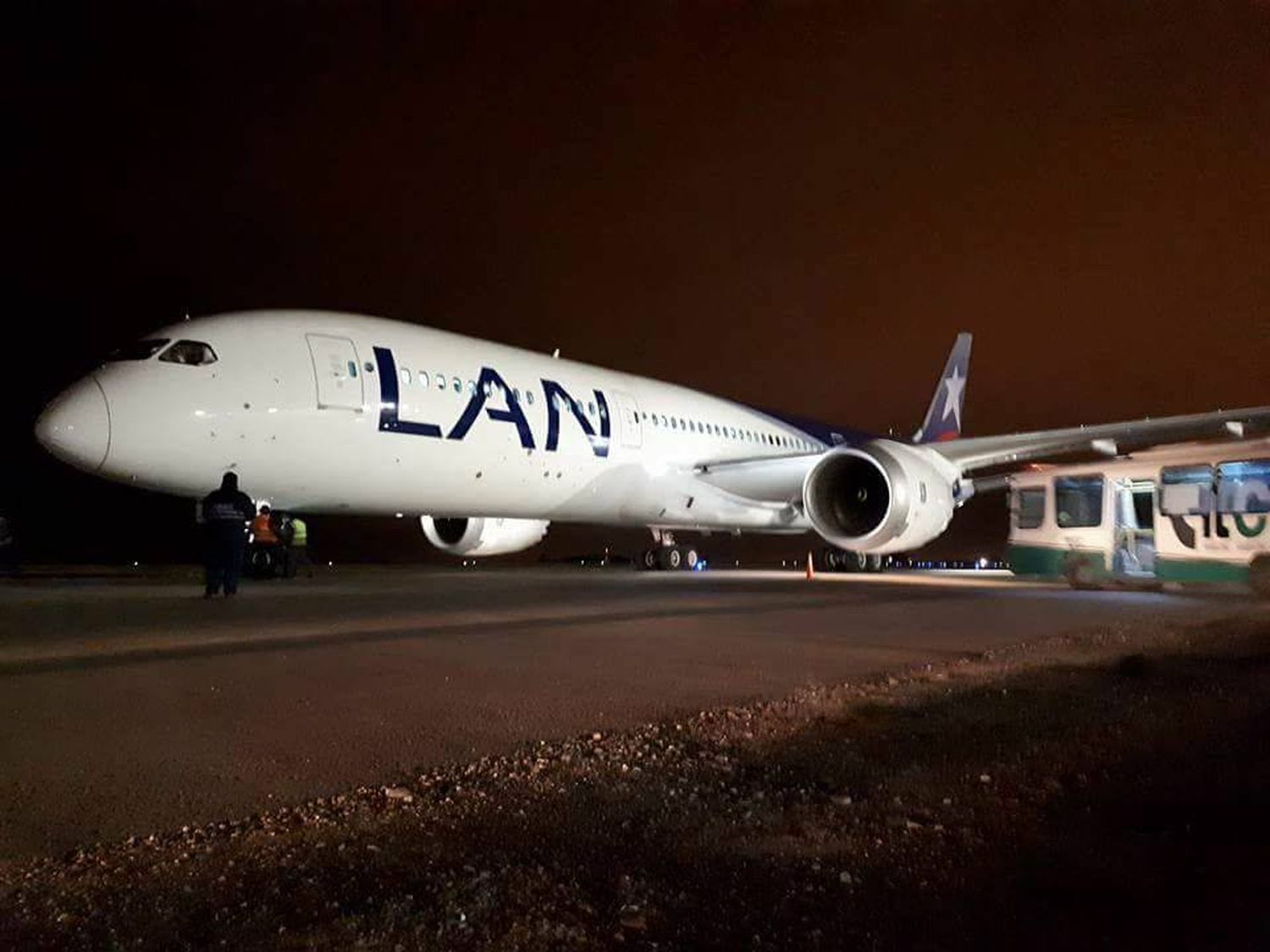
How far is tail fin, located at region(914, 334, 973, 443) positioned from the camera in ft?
94.4

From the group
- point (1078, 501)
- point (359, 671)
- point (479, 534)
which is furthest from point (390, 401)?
point (1078, 501)

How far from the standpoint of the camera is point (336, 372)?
40.3 ft

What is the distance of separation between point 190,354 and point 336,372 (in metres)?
1.58

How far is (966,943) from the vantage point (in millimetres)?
2443

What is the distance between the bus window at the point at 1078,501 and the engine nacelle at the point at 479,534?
8423 mm

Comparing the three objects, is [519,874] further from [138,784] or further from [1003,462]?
[1003,462]

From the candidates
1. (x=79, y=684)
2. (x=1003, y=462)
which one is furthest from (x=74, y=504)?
(x=79, y=684)

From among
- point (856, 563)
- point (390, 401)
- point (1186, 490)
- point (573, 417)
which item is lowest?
point (856, 563)

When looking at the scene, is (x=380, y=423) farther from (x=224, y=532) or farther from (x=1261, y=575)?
(x=1261, y=575)

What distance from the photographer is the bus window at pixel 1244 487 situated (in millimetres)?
13734

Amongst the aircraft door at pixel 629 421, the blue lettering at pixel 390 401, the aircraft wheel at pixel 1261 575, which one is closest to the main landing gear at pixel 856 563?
the aircraft door at pixel 629 421

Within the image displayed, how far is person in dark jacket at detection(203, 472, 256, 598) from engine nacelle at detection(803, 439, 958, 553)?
25.5 ft

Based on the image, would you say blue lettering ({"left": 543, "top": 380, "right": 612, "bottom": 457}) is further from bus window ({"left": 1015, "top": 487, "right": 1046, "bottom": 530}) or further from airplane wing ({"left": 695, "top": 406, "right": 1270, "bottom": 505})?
bus window ({"left": 1015, "top": 487, "right": 1046, "bottom": 530})

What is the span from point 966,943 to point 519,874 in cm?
113
